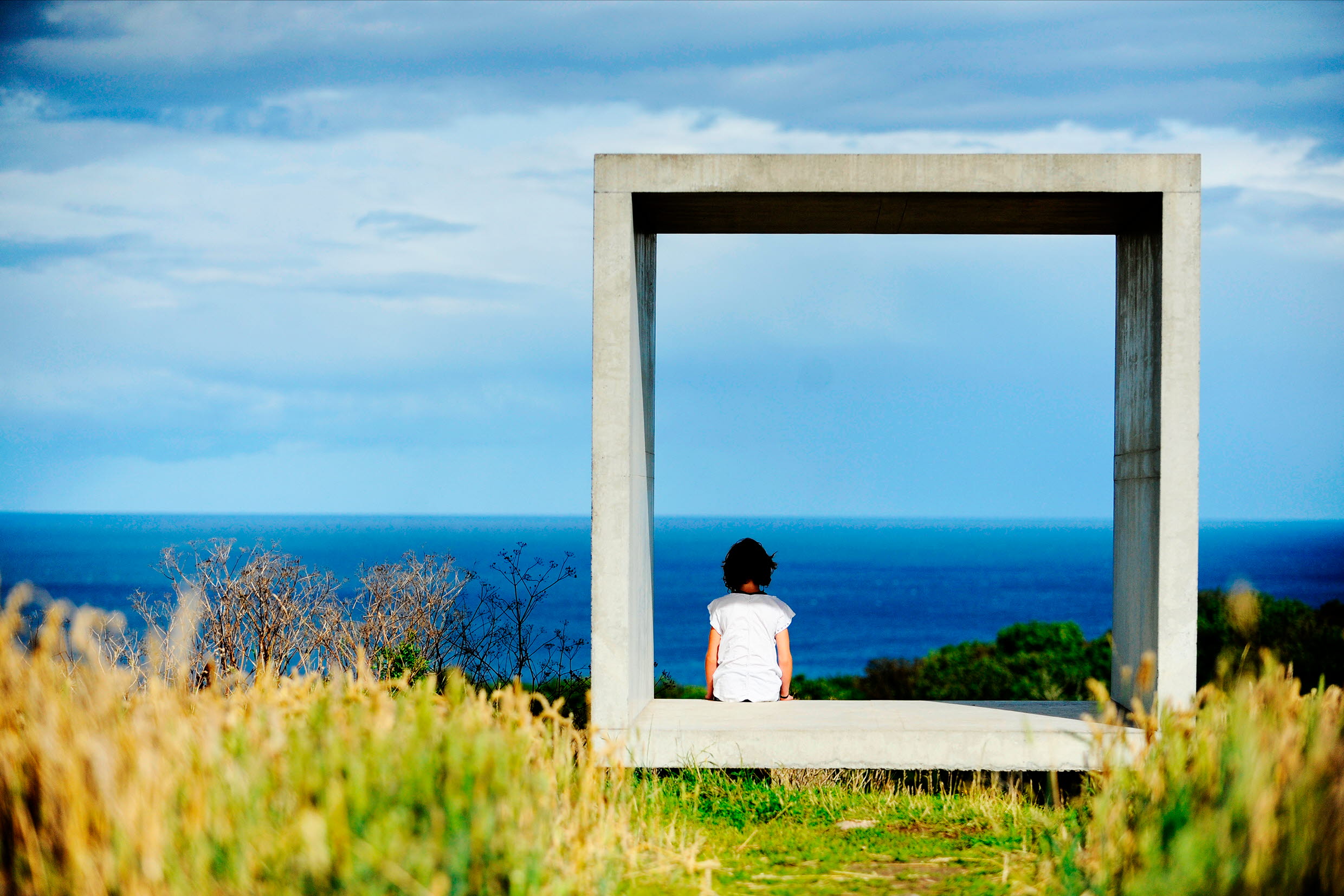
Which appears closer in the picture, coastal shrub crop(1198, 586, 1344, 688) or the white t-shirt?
the white t-shirt

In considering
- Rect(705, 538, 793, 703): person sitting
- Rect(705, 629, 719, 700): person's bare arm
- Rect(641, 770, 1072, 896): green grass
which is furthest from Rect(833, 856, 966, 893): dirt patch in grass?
Rect(705, 629, 719, 700): person's bare arm

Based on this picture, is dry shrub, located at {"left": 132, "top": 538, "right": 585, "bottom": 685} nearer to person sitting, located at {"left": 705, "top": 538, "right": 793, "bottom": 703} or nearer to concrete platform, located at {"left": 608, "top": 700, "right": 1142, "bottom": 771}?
person sitting, located at {"left": 705, "top": 538, "right": 793, "bottom": 703}

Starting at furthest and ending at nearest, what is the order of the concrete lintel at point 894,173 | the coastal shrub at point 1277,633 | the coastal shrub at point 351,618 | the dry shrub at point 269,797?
the coastal shrub at point 1277,633
the coastal shrub at point 351,618
the concrete lintel at point 894,173
the dry shrub at point 269,797

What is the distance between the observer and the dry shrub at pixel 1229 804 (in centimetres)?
238

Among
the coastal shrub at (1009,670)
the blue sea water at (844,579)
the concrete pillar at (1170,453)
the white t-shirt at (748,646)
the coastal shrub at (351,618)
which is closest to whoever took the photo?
the concrete pillar at (1170,453)

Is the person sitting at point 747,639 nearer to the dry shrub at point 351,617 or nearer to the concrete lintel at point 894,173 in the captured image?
the dry shrub at point 351,617

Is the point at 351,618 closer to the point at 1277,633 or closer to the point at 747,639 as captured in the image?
the point at 747,639

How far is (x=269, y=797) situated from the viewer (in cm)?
263

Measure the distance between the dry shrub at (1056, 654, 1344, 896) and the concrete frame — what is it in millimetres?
1336

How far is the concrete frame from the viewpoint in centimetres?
497

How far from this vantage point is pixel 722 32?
46.9ft

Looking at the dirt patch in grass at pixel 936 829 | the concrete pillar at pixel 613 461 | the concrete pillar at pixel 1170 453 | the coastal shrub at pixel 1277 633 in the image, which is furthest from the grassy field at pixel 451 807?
the coastal shrub at pixel 1277 633

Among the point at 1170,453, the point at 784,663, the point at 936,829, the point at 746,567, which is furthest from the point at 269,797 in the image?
the point at 1170,453

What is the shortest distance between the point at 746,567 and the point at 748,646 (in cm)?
46
